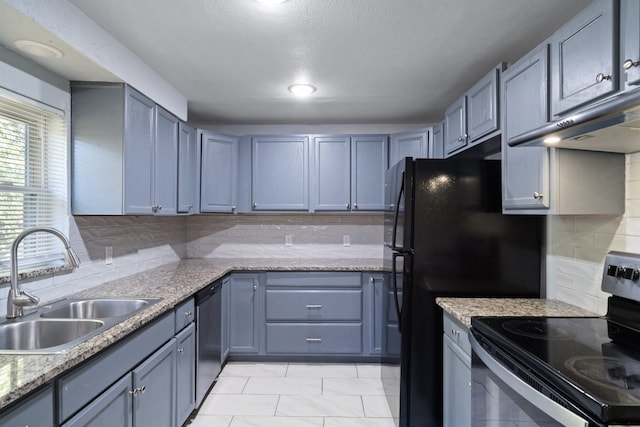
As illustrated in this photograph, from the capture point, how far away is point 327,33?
1.81m

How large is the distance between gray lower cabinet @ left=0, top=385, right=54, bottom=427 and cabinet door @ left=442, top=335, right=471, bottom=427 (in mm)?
1638

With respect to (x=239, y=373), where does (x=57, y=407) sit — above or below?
above

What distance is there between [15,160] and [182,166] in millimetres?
1190

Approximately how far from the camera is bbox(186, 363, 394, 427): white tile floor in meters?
2.23

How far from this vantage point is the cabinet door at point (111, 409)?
1.19 metres

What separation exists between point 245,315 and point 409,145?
2207 mm

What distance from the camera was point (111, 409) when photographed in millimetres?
1348

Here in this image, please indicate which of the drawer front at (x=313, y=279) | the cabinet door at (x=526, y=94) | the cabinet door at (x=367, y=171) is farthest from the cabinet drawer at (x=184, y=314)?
the cabinet door at (x=526, y=94)

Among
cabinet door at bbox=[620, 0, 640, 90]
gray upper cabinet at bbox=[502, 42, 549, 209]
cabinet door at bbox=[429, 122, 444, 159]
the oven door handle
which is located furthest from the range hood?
cabinet door at bbox=[429, 122, 444, 159]

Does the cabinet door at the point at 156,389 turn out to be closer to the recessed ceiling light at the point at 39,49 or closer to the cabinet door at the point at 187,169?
the cabinet door at the point at 187,169

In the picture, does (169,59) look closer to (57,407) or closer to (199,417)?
(57,407)

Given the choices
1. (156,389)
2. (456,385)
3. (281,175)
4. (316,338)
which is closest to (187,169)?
(281,175)

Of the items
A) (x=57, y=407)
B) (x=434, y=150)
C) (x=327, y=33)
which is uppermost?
(x=327, y=33)

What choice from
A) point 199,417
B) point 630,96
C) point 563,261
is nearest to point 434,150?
point 563,261
